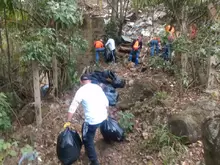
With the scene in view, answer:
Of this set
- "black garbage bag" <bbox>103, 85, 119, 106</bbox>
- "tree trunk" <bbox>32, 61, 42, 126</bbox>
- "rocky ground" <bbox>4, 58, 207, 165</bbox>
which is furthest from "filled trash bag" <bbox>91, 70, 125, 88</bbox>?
"tree trunk" <bbox>32, 61, 42, 126</bbox>

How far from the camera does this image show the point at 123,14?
43.7 feet

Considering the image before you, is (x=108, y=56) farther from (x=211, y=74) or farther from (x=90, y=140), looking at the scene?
(x=90, y=140)

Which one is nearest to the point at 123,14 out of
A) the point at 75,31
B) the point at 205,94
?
the point at 75,31

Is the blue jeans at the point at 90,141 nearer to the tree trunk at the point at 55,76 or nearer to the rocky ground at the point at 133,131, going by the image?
the rocky ground at the point at 133,131

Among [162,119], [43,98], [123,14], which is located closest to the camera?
[162,119]

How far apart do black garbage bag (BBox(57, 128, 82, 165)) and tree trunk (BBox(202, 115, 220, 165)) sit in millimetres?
2029

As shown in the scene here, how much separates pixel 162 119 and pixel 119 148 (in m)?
1.05

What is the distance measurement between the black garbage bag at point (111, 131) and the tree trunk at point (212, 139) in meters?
2.05

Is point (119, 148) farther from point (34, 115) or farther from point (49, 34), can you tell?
point (49, 34)

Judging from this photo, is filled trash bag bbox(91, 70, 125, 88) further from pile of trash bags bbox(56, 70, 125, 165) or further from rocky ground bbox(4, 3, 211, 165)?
pile of trash bags bbox(56, 70, 125, 165)

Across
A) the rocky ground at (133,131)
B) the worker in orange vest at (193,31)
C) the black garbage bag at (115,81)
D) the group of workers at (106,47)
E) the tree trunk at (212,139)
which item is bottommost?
the rocky ground at (133,131)

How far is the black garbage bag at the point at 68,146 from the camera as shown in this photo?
13.3 ft

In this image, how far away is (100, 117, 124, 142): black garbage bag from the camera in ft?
15.2

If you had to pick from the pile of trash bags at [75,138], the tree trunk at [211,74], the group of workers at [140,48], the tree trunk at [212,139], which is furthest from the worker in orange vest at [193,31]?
the tree trunk at [212,139]
